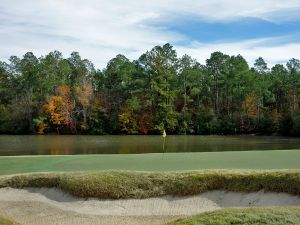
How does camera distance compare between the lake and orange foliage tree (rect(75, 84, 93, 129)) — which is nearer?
the lake

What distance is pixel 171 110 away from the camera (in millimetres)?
72750

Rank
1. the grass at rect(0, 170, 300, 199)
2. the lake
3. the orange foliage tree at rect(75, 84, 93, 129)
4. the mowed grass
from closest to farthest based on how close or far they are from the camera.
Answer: the grass at rect(0, 170, 300, 199)
the mowed grass
the lake
the orange foliage tree at rect(75, 84, 93, 129)

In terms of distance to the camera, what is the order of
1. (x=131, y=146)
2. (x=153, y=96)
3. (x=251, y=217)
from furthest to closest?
(x=153, y=96)
(x=131, y=146)
(x=251, y=217)

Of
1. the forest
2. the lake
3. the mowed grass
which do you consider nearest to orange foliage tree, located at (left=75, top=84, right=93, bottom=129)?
the forest

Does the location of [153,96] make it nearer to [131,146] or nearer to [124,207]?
[131,146]

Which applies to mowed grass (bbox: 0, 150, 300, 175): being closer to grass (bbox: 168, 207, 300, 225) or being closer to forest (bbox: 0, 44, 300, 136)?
grass (bbox: 168, 207, 300, 225)

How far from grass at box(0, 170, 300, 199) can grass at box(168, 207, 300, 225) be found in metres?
3.45

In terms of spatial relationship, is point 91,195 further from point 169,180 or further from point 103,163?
point 103,163

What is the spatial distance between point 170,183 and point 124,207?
1456mm

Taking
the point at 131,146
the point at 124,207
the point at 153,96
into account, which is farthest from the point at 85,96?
the point at 124,207

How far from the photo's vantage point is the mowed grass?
1736 centimetres

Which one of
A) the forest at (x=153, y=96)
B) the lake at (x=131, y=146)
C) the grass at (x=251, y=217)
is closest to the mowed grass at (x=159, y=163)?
the grass at (x=251, y=217)

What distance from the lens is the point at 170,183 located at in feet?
42.2

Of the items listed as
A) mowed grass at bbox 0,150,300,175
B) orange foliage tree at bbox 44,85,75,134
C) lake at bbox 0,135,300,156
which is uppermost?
orange foliage tree at bbox 44,85,75,134
